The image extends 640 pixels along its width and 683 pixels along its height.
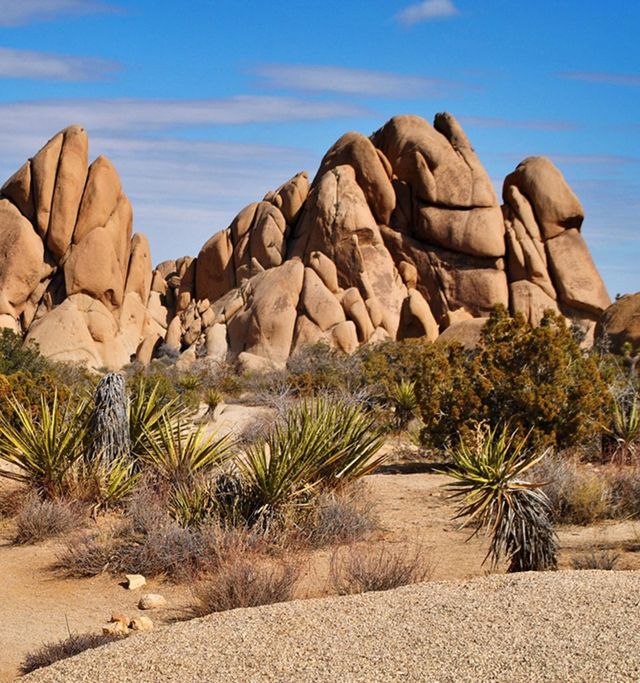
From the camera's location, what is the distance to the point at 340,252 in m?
47.6

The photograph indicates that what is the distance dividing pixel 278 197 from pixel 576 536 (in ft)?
136

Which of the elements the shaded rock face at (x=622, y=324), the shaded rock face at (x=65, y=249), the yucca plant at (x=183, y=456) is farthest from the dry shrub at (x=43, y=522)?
the shaded rock face at (x=65, y=249)

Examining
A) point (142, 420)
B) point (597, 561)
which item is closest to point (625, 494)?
point (597, 561)

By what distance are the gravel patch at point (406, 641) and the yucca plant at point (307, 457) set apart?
3.36 metres

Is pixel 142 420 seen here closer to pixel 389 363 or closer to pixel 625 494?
pixel 625 494

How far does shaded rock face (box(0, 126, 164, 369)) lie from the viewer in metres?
47.5

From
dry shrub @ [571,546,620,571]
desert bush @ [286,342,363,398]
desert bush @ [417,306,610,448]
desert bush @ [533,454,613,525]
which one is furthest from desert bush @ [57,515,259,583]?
desert bush @ [286,342,363,398]

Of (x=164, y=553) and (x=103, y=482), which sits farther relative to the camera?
(x=103, y=482)

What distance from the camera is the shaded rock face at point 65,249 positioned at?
156ft

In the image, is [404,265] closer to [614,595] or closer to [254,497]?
[254,497]

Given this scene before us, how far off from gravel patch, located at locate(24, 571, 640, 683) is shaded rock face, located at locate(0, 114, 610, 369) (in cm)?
3708

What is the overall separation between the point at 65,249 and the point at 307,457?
38848 millimetres

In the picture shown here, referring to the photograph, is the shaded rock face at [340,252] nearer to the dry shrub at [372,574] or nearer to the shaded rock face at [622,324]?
the shaded rock face at [622,324]

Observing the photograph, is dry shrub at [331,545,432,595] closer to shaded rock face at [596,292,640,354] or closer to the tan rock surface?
shaded rock face at [596,292,640,354]
